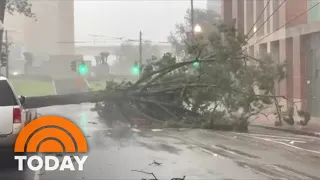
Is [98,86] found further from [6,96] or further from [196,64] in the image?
[6,96]

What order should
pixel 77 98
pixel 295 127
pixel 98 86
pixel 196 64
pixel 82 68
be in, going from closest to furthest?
pixel 196 64 < pixel 295 127 < pixel 77 98 < pixel 98 86 < pixel 82 68

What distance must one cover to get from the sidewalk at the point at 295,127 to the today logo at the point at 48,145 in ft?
34.2

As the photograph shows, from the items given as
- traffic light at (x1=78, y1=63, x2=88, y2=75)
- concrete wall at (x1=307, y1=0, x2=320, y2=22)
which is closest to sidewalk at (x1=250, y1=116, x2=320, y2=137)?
concrete wall at (x1=307, y1=0, x2=320, y2=22)

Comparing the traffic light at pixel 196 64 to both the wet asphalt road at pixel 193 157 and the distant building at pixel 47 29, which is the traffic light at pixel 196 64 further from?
the distant building at pixel 47 29

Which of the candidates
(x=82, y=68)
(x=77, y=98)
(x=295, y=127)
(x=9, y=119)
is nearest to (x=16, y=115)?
(x=9, y=119)

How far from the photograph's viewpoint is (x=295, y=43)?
26.7 meters

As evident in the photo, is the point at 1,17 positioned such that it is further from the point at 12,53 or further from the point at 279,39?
the point at 279,39

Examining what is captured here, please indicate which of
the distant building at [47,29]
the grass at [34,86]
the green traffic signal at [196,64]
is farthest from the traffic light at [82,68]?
the green traffic signal at [196,64]

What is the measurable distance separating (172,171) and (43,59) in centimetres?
2454

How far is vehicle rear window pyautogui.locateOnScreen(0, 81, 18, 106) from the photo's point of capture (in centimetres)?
891

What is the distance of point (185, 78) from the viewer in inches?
747

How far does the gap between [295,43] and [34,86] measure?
572 inches

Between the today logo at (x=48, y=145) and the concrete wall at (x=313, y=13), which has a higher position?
the concrete wall at (x=313, y=13)

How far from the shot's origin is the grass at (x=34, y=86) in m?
25.5
